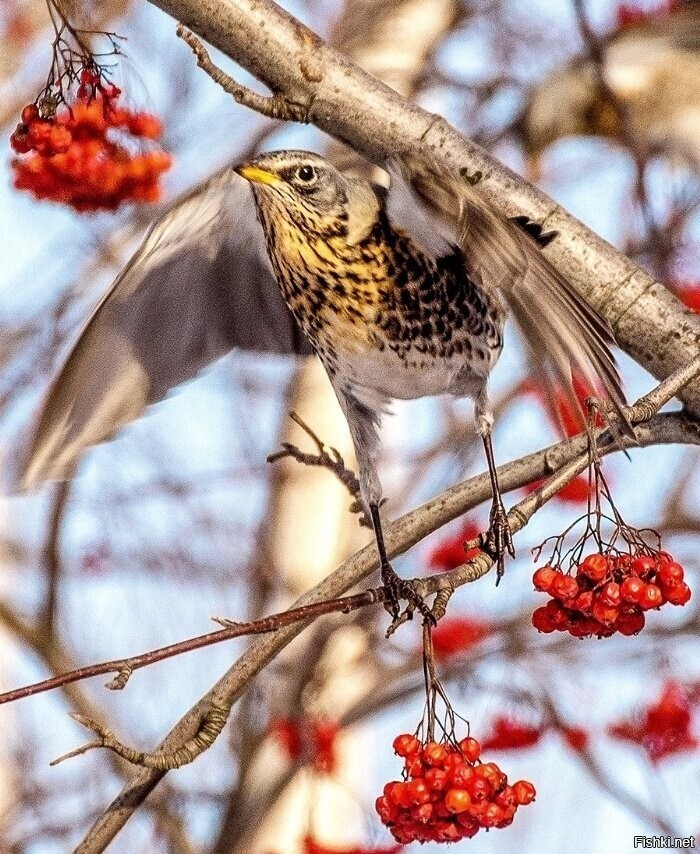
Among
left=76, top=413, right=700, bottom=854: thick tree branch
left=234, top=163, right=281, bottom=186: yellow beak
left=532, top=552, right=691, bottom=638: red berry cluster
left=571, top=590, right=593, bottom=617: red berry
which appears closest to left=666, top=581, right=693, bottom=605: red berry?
left=532, top=552, right=691, bottom=638: red berry cluster

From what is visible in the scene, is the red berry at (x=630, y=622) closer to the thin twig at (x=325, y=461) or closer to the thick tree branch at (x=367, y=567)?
the thick tree branch at (x=367, y=567)

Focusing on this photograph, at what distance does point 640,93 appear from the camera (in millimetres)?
3693

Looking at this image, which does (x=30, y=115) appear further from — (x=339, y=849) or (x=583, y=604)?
(x=339, y=849)

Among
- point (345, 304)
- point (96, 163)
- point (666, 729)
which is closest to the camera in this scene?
point (345, 304)

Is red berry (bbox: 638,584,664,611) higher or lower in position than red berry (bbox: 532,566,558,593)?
lower

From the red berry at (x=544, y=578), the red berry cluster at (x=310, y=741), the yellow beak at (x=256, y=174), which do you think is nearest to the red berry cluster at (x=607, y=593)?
the red berry at (x=544, y=578)

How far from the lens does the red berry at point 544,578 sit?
1.70 metres

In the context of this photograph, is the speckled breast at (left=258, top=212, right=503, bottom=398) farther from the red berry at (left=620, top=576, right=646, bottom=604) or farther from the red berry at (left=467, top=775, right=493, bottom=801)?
the red berry at (left=467, top=775, right=493, bottom=801)

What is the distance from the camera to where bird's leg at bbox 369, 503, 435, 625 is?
5.45ft

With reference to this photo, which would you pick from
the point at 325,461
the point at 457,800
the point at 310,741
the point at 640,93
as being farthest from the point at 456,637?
the point at 457,800

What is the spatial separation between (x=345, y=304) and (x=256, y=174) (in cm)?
28

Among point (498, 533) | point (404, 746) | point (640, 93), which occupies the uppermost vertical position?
point (640, 93)

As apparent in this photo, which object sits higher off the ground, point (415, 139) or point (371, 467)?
point (415, 139)

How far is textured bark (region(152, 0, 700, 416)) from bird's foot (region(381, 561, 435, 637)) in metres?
0.53
